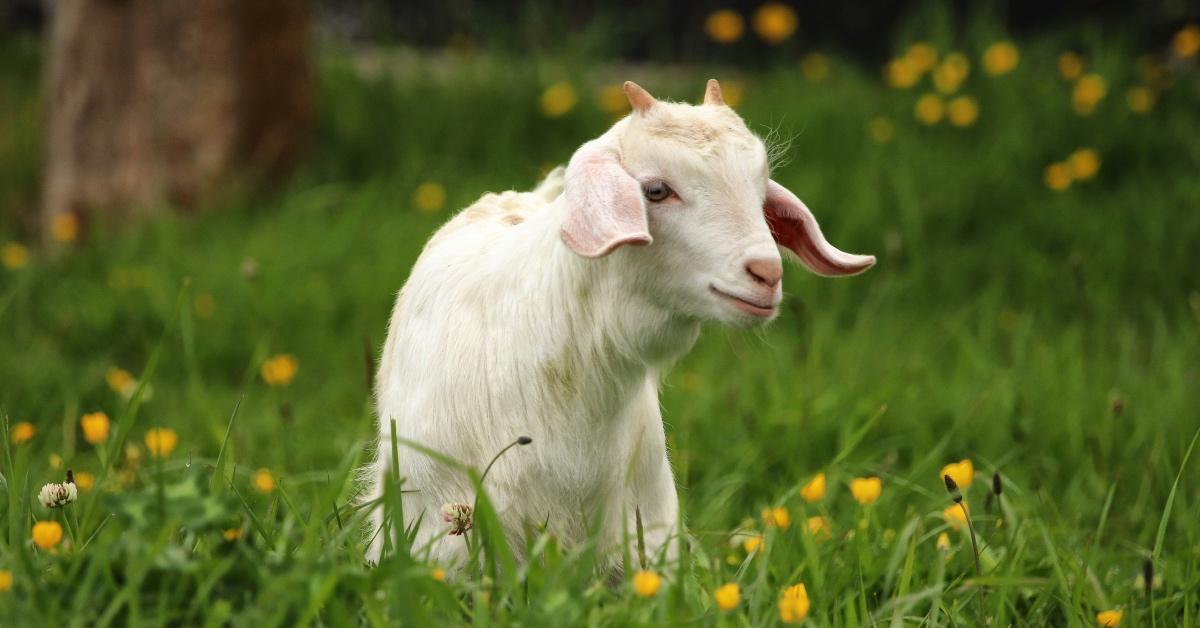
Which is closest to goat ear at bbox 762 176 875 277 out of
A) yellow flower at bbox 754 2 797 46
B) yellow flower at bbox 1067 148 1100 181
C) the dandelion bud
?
the dandelion bud

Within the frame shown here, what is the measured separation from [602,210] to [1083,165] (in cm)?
388

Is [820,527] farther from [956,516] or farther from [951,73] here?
[951,73]

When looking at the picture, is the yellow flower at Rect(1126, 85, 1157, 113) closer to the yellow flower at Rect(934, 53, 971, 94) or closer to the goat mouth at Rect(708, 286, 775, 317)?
the yellow flower at Rect(934, 53, 971, 94)

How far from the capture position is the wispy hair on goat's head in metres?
2.27

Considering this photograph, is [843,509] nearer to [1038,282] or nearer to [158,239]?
[1038,282]

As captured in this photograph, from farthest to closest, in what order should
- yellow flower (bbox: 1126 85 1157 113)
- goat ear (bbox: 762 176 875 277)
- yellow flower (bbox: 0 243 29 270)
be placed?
yellow flower (bbox: 1126 85 1157 113) → yellow flower (bbox: 0 243 29 270) → goat ear (bbox: 762 176 875 277)

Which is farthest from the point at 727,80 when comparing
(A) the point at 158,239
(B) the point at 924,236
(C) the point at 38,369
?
(C) the point at 38,369

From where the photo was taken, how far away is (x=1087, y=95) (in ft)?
19.5

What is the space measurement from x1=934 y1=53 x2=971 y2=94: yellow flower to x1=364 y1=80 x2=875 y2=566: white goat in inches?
145

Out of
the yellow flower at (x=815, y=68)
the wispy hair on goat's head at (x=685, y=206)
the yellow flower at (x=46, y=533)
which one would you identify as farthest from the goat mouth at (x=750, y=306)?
the yellow flower at (x=815, y=68)

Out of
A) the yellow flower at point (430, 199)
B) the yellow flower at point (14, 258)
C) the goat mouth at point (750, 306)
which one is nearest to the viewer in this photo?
the goat mouth at point (750, 306)

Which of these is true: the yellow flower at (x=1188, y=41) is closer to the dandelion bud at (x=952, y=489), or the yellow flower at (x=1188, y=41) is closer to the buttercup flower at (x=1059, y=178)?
the buttercup flower at (x=1059, y=178)

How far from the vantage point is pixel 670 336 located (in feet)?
8.16

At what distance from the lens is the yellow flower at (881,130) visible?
5.97 meters
